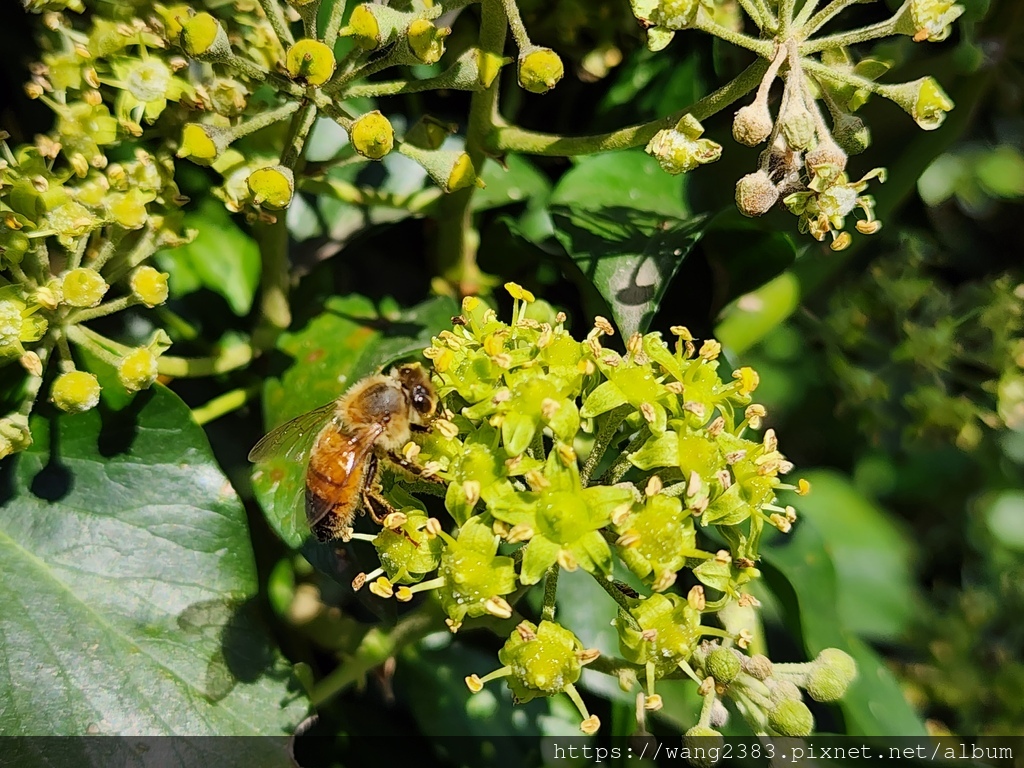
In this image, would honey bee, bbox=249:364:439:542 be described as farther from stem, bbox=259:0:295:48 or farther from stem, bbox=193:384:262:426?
stem, bbox=259:0:295:48

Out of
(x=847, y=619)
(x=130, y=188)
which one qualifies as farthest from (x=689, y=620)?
(x=847, y=619)

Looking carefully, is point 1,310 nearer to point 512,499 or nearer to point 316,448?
Result: point 316,448

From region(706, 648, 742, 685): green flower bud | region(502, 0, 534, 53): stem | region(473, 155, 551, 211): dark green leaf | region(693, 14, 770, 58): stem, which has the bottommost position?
region(706, 648, 742, 685): green flower bud

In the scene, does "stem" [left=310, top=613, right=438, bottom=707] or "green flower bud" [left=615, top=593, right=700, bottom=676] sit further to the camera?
"stem" [left=310, top=613, right=438, bottom=707]

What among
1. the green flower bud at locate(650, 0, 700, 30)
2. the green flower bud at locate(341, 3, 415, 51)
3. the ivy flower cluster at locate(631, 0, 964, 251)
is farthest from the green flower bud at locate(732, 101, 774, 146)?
the green flower bud at locate(341, 3, 415, 51)

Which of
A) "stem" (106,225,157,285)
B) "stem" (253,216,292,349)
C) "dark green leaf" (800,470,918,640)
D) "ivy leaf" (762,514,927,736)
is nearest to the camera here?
"stem" (106,225,157,285)

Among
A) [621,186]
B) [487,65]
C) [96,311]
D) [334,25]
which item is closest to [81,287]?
[96,311]

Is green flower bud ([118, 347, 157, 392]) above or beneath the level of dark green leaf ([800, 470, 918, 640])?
above
